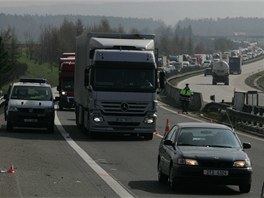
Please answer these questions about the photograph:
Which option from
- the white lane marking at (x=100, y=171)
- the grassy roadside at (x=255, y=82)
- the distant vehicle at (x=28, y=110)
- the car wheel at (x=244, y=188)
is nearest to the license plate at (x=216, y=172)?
the car wheel at (x=244, y=188)

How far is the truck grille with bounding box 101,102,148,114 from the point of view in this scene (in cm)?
3006

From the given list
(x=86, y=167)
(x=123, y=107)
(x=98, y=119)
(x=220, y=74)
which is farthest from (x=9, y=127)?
(x=220, y=74)

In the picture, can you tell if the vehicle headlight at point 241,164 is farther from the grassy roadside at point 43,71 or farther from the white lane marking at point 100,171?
the grassy roadside at point 43,71

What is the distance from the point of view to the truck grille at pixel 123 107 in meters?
30.1

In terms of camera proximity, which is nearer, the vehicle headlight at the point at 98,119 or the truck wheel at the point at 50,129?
the vehicle headlight at the point at 98,119

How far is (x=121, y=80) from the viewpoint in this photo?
2991cm

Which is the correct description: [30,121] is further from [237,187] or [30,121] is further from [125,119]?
[237,187]

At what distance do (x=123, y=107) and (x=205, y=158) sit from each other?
14040 millimetres

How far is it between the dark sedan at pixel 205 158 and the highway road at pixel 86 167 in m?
0.29

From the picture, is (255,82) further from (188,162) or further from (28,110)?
(188,162)

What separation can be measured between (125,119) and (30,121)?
160 inches

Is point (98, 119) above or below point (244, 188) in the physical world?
below

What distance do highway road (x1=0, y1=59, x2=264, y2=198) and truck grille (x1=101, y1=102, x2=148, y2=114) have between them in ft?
3.17

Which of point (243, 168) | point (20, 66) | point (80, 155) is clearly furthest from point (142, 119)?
point (20, 66)
